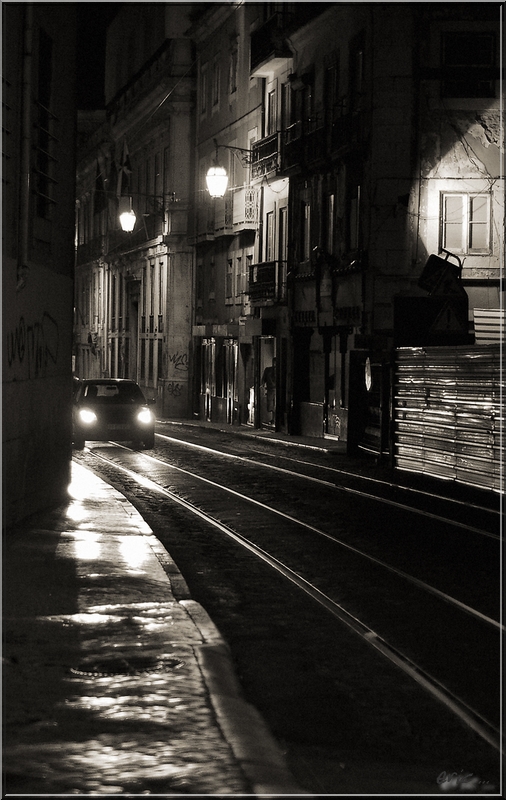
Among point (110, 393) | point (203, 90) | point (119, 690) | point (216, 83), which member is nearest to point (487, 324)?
point (110, 393)

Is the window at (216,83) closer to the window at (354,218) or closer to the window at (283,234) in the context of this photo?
the window at (283,234)

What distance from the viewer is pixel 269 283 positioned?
37.6 meters

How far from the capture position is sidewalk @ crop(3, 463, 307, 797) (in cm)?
532

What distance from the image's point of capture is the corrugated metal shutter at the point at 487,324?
2758 cm

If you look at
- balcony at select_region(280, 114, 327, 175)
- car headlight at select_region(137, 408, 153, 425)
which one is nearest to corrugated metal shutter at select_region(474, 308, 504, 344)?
balcony at select_region(280, 114, 327, 175)

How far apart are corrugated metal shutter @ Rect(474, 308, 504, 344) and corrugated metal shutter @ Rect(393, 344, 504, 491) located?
3880 mm

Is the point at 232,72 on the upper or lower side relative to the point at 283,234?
upper

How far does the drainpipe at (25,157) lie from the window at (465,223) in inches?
709

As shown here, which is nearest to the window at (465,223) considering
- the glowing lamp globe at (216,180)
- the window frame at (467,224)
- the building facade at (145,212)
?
the window frame at (467,224)

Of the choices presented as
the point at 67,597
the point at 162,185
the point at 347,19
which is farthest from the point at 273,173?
the point at 67,597

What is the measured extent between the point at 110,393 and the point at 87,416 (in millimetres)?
919

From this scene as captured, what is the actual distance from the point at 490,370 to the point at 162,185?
36.5 metres

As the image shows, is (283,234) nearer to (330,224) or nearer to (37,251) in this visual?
(330,224)

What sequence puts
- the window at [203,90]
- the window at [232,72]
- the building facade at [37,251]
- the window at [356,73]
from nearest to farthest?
the building facade at [37,251] < the window at [356,73] < the window at [232,72] < the window at [203,90]
